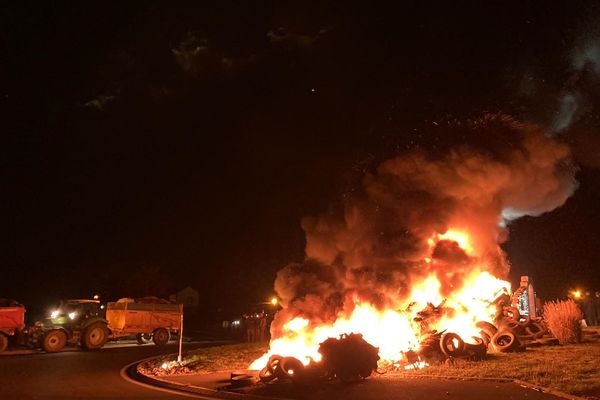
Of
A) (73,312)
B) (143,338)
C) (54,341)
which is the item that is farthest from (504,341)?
(143,338)

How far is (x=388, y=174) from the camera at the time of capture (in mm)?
21359

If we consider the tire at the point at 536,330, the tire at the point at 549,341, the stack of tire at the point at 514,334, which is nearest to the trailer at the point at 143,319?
the stack of tire at the point at 514,334

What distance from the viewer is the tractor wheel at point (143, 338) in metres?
30.1

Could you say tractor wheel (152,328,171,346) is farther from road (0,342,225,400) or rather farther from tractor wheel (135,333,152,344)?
road (0,342,225,400)

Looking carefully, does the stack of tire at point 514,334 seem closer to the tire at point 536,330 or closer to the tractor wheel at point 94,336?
the tire at point 536,330

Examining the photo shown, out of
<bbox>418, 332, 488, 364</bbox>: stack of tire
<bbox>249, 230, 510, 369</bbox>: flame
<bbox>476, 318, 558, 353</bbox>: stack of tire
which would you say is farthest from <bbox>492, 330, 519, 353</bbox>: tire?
<bbox>418, 332, 488, 364</bbox>: stack of tire

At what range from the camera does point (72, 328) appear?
87.5 feet

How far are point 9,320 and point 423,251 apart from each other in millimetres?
18619

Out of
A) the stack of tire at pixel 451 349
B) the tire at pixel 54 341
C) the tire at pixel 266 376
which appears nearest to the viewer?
the tire at pixel 266 376

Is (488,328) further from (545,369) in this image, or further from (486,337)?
(545,369)

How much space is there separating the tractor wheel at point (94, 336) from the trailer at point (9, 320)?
2.88 metres

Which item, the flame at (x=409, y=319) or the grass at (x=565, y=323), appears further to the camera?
the grass at (x=565, y=323)

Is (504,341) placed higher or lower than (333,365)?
higher

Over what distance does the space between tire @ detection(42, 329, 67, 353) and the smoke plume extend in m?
12.3
